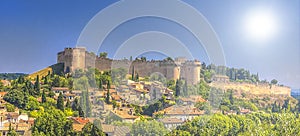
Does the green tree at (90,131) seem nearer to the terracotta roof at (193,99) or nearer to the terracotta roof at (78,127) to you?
the terracotta roof at (78,127)

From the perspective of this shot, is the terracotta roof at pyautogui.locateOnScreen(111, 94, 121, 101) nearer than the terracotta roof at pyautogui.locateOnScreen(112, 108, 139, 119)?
No

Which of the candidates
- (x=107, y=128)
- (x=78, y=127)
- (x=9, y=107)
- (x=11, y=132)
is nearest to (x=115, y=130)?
(x=107, y=128)

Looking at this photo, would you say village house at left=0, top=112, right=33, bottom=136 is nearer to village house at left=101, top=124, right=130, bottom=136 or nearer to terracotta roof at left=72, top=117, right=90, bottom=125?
terracotta roof at left=72, top=117, right=90, bottom=125

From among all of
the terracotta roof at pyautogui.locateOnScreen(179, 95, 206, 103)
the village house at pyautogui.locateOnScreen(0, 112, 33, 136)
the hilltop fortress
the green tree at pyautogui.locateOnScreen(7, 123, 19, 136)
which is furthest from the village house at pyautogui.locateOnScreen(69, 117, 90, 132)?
the hilltop fortress

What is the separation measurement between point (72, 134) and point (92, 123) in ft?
1.50

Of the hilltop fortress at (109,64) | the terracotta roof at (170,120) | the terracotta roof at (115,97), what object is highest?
the hilltop fortress at (109,64)

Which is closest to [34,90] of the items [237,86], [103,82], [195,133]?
[103,82]

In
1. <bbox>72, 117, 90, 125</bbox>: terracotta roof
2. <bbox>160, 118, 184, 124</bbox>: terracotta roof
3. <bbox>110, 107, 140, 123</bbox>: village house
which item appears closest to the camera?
<bbox>72, 117, 90, 125</bbox>: terracotta roof

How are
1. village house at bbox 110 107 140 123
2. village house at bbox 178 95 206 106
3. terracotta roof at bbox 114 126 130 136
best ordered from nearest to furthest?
1. terracotta roof at bbox 114 126 130 136
2. village house at bbox 110 107 140 123
3. village house at bbox 178 95 206 106

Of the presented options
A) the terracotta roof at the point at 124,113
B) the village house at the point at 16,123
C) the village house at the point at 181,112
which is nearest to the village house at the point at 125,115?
the terracotta roof at the point at 124,113

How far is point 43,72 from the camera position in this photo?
14.5 m

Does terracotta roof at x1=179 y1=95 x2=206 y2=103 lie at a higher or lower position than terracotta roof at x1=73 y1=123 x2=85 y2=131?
higher

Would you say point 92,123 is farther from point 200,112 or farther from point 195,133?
point 200,112

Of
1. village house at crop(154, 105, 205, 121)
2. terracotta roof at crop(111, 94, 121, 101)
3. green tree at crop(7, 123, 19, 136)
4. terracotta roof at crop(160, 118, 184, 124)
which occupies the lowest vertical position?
green tree at crop(7, 123, 19, 136)
